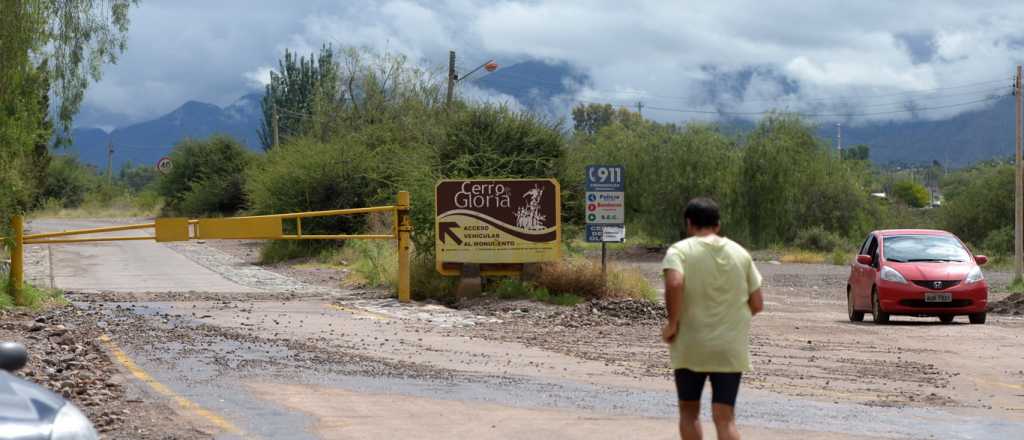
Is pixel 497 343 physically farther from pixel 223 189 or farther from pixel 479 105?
pixel 223 189

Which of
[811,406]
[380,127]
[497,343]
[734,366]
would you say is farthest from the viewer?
[380,127]

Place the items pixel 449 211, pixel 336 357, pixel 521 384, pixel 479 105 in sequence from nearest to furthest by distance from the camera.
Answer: pixel 521 384, pixel 336 357, pixel 449 211, pixel 479 105

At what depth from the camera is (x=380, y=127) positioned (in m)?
43.0

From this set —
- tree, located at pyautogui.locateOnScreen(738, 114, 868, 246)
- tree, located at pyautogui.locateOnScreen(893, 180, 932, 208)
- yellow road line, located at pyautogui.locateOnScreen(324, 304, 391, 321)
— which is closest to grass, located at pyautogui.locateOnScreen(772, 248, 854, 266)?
tree, located at pyautogui.locateOnScreen(738, 114, 868, 246)

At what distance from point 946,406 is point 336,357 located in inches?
247

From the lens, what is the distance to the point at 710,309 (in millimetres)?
7078

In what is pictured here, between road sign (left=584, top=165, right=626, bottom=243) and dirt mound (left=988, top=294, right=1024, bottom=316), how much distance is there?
847cm

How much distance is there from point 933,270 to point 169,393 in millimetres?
13662

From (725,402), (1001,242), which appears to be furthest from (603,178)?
(1001,242)

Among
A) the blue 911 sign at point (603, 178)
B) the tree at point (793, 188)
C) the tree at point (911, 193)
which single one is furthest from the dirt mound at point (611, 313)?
the tree at point (911, 193)

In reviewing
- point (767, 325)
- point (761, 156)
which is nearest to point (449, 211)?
point (767, 325)

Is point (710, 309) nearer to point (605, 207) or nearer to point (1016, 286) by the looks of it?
point (605, 207)

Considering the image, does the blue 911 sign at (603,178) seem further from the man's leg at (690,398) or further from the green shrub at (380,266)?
the man's leg at (690,398)

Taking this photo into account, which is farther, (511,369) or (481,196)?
(481,196)
